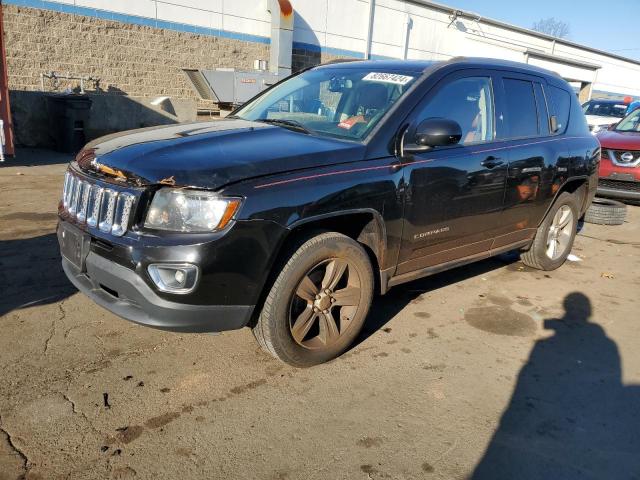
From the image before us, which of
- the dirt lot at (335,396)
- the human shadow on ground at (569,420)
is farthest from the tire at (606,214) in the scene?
the human shadow on ground at (569,420)

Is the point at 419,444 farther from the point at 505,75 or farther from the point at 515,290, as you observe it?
the point at 505,75

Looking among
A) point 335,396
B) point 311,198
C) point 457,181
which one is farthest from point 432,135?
point 335,396

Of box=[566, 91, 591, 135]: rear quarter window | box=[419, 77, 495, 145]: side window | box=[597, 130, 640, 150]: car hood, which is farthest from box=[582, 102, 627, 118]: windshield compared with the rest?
box=[419, 77, 495, 145]: side window

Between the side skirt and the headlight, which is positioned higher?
the headlight

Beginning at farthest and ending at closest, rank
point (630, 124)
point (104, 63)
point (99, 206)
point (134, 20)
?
1. point (134, 20)
2. point (104, 63)
3. point (630, 124)
4. point (99, 206)

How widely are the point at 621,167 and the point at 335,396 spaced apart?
26.7 feet

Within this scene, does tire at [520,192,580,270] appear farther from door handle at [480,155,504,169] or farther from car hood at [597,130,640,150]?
car hood at [597,130,640,150]

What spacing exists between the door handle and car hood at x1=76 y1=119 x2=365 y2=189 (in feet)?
4.13

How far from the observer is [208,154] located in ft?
9.54

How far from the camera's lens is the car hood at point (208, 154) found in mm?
2715

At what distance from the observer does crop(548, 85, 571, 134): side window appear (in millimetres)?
5062

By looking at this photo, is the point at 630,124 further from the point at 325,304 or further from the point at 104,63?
the point at 104,63

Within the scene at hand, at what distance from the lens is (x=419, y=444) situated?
105 inches

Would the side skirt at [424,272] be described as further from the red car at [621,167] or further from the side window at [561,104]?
the red car at [621,167]
